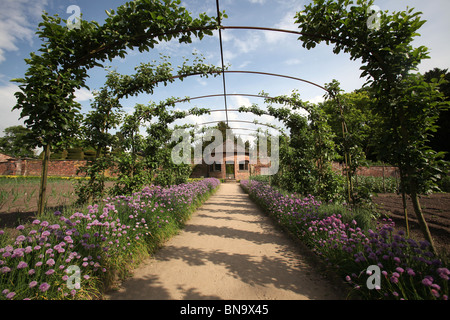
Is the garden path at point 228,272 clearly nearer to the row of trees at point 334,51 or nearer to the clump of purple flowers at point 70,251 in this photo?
the clump of purple flowers at point 70,251

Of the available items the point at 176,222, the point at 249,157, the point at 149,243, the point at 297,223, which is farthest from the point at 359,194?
the point at 249,157

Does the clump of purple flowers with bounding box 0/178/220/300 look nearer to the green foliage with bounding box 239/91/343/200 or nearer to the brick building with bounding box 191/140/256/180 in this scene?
the green foliage with bounding box 239/91/343/200

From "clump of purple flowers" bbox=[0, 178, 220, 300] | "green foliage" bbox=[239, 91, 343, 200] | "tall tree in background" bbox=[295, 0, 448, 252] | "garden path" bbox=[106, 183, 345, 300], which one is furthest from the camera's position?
"green foliage" bbox=[239, 91, 343, 200]

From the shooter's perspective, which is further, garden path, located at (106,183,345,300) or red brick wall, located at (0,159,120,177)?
red brick wall, located at (0,159,120,177)

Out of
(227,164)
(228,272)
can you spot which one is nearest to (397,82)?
(228,272)

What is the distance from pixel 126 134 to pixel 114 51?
8.92 feet

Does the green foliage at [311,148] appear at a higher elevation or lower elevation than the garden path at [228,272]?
higher

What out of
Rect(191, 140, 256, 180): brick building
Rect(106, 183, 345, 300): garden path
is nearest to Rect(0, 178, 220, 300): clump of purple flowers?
Rect(106, 183, 345, 300): garden path

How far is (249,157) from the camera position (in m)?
26.8

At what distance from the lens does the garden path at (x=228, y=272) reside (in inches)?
90.7

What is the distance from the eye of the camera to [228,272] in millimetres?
2846

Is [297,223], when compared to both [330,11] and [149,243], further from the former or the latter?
[330,11]

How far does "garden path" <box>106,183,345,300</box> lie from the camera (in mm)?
2305

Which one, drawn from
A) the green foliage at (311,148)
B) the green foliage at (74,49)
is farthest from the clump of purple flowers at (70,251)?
the green foliage at (311,148)
